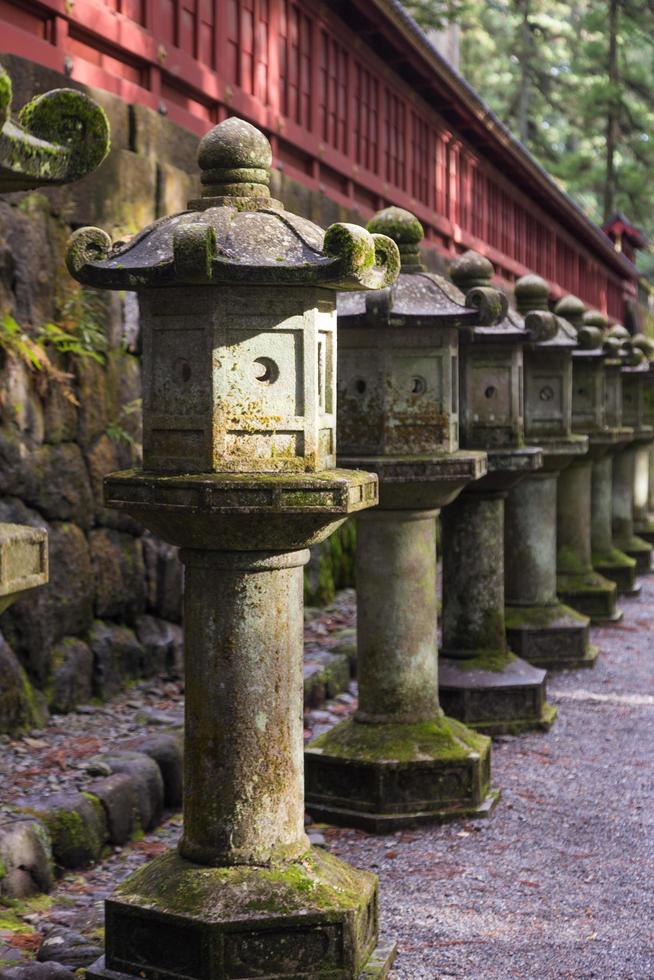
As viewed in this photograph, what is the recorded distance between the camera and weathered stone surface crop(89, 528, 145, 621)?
793 centimetres

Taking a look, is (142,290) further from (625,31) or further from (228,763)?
(625,31)

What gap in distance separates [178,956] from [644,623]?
8895mm

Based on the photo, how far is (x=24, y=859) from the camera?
5.19 m

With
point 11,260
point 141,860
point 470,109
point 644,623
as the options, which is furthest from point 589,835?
point 470,109

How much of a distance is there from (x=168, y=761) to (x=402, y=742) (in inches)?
44.2

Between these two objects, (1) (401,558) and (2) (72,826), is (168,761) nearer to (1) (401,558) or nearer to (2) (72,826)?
(2) (72,826)

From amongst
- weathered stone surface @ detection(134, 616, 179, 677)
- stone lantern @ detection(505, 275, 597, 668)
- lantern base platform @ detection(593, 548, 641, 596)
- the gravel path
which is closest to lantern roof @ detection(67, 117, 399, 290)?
the gravel path

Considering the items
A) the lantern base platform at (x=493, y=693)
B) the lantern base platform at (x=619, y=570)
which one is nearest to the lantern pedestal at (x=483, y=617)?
the lantern base platform at (x=493, y=693)

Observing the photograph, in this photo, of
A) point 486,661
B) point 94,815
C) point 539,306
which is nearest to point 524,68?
point 539,306

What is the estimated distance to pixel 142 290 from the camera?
14.7 ft

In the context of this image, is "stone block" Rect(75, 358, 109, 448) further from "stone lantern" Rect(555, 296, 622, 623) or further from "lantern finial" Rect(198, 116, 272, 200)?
"stone lantern" Rect(555, 296, 622, 623)

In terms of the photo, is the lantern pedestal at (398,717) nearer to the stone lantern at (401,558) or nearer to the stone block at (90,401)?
the stone lantern at (401,558)

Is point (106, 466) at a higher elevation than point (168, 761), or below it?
higher

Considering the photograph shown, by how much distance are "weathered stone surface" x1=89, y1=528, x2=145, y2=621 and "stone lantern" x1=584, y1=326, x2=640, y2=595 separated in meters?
6.16
